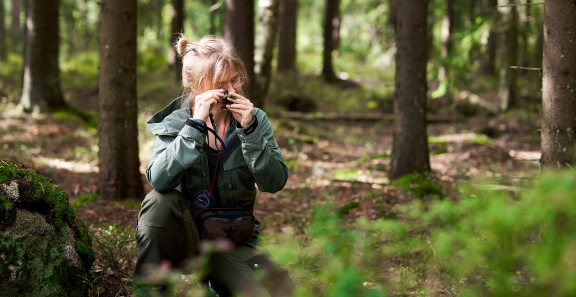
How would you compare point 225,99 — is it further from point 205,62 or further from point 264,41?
point 264,41

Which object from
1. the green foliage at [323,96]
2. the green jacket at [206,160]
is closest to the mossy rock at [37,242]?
the green jacket at [206,160]

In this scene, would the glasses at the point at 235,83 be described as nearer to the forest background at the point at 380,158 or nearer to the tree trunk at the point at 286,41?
the forest background at the point at 380,158

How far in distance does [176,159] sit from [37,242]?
3.09 feet

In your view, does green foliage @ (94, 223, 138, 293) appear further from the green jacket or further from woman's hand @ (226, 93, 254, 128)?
woman's hand @ (226, 93, 254, 128)

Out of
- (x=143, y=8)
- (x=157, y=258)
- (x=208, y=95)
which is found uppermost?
(x=143, y=8)

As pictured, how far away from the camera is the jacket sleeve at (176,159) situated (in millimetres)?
2934

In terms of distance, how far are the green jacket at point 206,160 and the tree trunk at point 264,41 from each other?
751cm

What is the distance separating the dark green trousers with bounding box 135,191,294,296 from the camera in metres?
2.93

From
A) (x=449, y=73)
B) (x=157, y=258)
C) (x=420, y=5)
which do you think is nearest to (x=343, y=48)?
(x=449, y=73)

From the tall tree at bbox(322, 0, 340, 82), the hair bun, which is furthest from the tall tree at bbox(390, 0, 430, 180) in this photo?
the tall tree at bbox(322, 0, 340, 82)

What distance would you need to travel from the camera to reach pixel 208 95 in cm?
304

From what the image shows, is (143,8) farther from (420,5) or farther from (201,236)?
(201,236)

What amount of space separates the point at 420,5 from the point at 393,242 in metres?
3.60

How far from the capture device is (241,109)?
3051 mm
